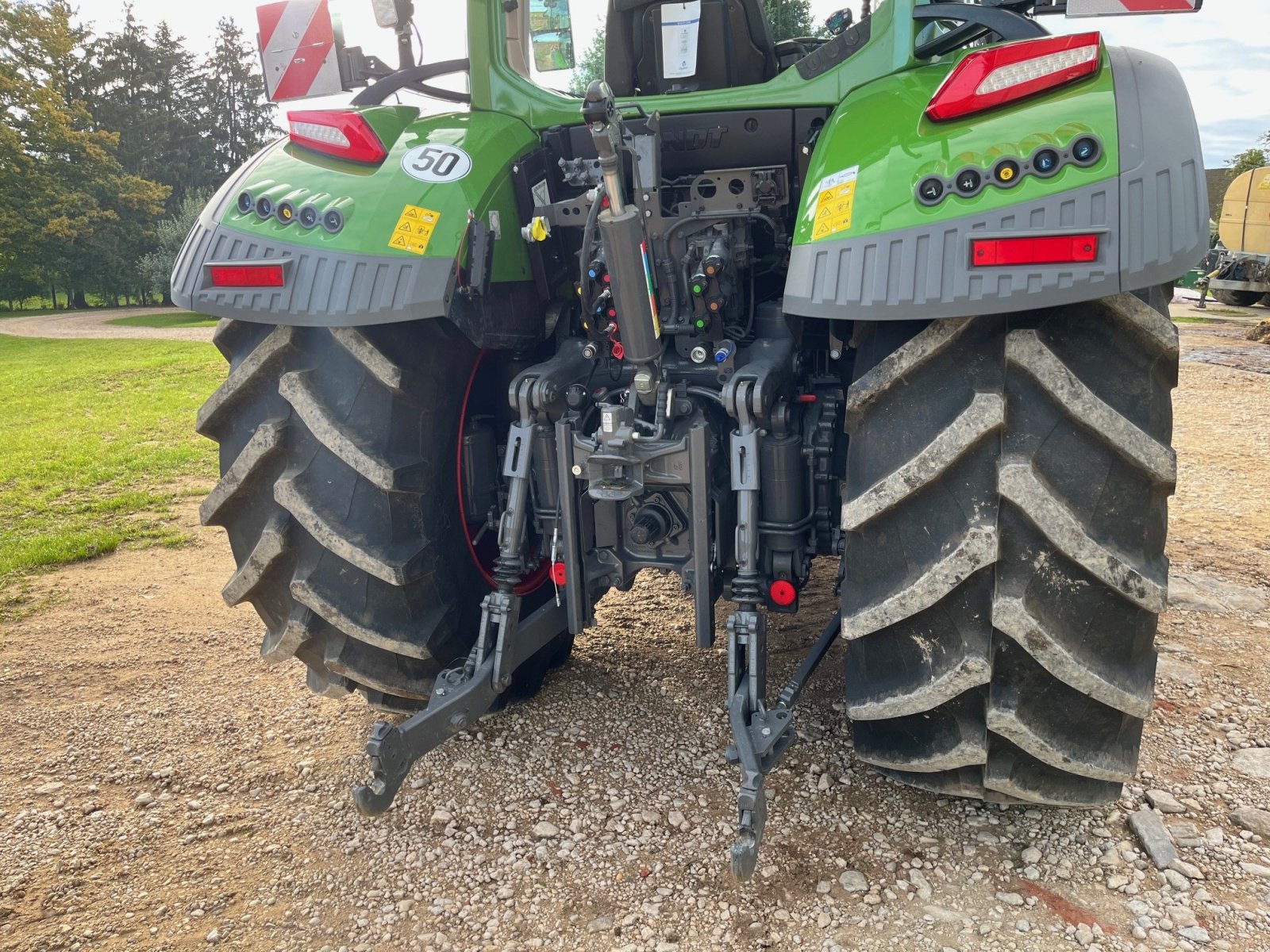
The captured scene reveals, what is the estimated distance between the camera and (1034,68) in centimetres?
186

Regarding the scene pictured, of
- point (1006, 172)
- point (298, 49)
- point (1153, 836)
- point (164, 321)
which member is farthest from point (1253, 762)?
point (164, 321)

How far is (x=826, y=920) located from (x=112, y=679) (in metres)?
2.88

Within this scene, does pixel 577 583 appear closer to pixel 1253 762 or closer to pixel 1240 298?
pixel 1253 762

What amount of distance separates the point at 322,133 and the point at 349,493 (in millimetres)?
934

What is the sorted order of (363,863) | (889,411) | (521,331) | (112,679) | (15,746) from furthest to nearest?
(112,679) → (15,746) → (521,331) → (363,863) → (889,411)

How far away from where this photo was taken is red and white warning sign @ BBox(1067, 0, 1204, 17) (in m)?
1.93

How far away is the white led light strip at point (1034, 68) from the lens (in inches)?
72.3

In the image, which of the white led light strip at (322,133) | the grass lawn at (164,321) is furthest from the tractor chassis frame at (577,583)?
the grass lawn at (164,321)

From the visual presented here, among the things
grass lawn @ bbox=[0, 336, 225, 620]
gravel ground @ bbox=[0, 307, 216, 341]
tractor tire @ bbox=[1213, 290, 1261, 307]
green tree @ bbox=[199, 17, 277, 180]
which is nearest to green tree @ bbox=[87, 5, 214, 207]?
green tree @ bbox=[199, 17, 277, 180]

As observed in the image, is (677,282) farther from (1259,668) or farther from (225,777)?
(1259,668)

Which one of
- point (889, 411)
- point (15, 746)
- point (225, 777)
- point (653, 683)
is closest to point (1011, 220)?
point (889, 411)

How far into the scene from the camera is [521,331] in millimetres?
2656

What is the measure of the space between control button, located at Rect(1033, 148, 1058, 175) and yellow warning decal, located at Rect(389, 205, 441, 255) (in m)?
1.34

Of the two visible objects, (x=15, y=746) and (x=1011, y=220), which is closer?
(x=1011, y=220)
